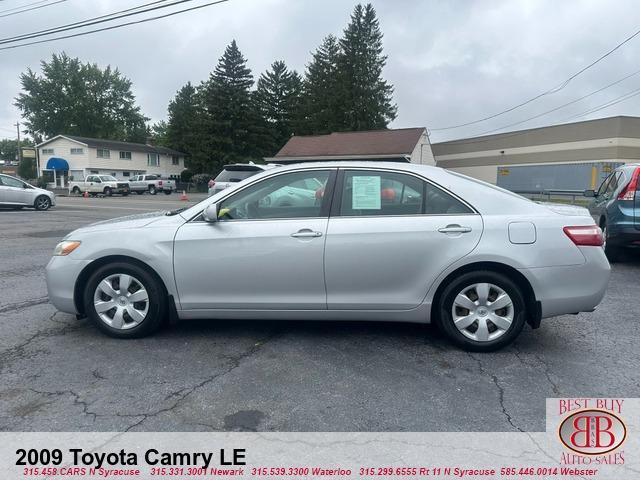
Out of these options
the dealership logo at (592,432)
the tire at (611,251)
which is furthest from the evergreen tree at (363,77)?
the dealership logo at (592,432)

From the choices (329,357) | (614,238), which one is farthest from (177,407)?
(614,238)

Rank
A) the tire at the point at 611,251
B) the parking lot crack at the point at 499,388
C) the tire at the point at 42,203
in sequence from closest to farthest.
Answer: the parking lot crack at the point at 499,388, the tire at the point at 611,251, the tire at the point at 42,203

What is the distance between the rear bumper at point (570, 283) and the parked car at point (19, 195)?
20740 millimetres

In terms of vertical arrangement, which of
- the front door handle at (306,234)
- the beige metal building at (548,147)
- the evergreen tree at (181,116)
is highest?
the evergreen tree at (181,116)

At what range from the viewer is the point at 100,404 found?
313 cm

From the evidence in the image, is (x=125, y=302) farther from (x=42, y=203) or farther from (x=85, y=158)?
(x=85, y=158)

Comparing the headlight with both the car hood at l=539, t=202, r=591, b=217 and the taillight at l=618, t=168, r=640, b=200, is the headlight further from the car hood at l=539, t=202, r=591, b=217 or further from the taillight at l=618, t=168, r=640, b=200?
the taillight at l=618, t=168, r=640, b=200

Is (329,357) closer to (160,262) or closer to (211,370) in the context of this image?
(211,370)

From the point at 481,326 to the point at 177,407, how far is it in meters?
2.43

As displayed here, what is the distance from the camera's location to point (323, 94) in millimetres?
55875

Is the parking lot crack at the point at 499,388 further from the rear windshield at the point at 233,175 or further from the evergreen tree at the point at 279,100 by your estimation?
the evergreen tree at the point at 279,100

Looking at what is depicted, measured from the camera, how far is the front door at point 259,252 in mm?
3953

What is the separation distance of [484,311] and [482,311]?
2 cm

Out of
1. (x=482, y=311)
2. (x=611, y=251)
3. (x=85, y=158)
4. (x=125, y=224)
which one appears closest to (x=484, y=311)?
(x=482, y=311)
